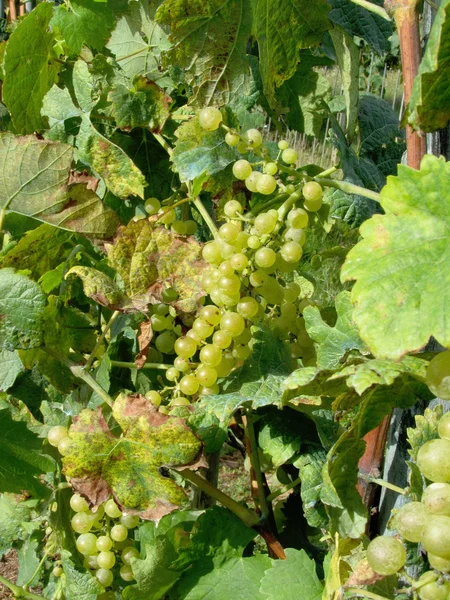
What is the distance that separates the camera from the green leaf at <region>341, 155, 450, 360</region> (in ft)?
1.73

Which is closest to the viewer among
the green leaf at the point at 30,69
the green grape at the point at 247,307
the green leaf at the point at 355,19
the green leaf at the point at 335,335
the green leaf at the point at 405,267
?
the green leaf at the point at 405,267

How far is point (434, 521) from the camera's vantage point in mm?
568

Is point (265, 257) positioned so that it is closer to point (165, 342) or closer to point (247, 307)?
point (247, 307)

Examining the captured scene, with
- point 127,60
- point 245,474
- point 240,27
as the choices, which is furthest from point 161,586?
point 245,474

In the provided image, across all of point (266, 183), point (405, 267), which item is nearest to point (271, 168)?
point (266, 183)

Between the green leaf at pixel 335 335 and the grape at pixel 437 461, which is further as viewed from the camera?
the green leaf at pixel 335 335

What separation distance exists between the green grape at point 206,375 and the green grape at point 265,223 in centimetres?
19

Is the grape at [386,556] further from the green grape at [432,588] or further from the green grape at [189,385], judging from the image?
the green grape at [189,385]

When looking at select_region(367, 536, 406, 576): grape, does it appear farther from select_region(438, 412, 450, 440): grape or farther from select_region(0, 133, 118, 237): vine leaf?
select_region(0, 133, 118, 237): vine leaf

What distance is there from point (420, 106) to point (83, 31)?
30.0 inches

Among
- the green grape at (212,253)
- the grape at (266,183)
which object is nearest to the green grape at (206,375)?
the green grape at (212,253)

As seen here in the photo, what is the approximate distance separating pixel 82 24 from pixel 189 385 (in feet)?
2.26

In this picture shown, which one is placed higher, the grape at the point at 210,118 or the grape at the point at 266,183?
the grape at the point at 210,118

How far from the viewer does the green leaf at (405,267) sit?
1.73ft
